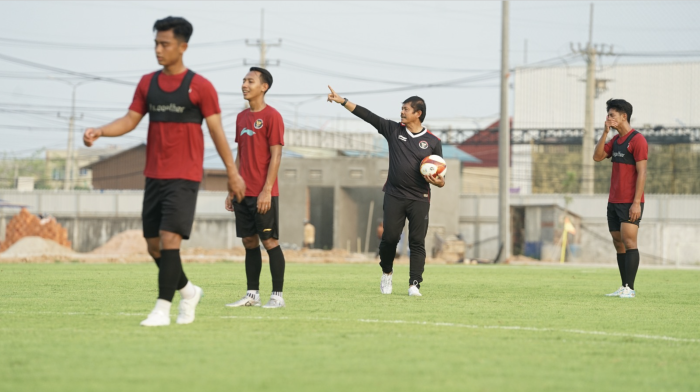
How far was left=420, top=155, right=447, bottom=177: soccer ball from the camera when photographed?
10172 mm

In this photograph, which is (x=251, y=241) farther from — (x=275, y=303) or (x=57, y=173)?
(x=57, y=173)

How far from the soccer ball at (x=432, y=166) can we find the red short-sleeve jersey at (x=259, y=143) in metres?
2.30

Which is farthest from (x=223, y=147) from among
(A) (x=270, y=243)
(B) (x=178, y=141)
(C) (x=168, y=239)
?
(A) (x=270, y=243)

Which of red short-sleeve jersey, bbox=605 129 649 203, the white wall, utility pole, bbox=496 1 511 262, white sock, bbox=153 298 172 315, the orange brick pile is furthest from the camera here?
the white wall

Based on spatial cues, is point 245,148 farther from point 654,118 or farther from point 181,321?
point 654,118

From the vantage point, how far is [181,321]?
22.2 feet

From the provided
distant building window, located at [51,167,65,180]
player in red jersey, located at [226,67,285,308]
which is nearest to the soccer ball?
player in red jersey, located at [226,67,285,308]

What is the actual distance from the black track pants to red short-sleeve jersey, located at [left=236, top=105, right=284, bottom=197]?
2297mm

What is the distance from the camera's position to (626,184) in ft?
36.0

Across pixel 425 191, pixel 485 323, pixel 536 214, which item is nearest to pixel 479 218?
pixel 536 214

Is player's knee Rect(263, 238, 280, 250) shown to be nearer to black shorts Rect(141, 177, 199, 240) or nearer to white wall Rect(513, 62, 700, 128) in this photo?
black shorts Rect(141, 177, 199, 240)

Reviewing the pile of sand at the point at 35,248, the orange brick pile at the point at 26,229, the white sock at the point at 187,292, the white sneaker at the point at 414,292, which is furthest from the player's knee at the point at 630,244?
the orange brick pile at the point at 26,229

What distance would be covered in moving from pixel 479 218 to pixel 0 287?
35621mm

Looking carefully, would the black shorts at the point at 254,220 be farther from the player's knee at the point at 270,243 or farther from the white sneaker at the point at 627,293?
the white sneaker at the point at 627,293
